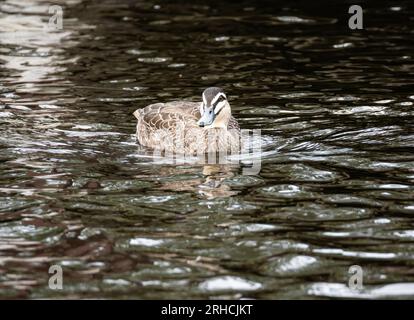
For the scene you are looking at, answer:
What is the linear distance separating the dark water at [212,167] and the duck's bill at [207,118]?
725mm

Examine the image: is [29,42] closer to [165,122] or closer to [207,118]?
[165,122]

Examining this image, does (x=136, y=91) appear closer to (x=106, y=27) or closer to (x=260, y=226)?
(x=106, y=27)

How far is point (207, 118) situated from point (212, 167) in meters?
0.71

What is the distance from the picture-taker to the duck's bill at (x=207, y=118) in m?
14.2

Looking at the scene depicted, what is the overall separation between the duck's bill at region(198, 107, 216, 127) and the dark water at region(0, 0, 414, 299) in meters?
0.72

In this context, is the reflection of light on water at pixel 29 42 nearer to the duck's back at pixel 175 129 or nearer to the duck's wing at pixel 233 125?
the duck's back at pixel 175 129

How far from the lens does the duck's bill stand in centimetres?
1420

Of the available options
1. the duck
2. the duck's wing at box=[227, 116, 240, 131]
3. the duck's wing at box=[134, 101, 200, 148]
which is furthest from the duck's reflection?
the duck's wing at box=[134, 101, 200, 148]

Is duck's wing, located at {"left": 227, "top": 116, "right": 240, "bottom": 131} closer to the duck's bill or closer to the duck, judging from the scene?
the duck

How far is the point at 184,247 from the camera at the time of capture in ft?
34.8

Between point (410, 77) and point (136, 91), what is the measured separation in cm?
483

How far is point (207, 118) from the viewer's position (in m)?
14.3

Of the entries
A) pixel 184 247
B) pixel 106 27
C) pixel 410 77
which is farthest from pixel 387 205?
pixel 106 27

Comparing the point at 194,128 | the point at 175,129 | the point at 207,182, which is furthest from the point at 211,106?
the point at 207,182
